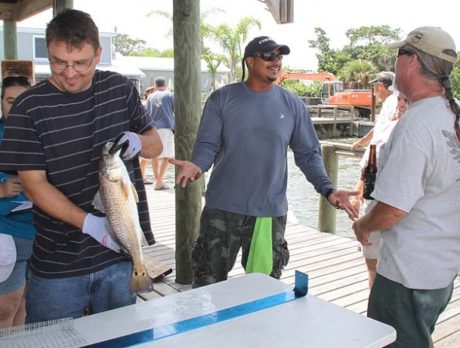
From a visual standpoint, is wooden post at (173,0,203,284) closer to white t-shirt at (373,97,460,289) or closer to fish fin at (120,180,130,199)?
white t-shirt at (373,97,460,289)

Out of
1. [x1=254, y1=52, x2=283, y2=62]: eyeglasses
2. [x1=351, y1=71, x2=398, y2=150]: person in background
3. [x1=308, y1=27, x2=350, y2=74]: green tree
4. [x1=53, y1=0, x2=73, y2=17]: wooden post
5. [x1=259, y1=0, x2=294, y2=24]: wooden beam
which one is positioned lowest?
[x1=351, y1=71, x2=398, y2=150]: person in background

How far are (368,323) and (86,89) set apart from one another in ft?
4.35

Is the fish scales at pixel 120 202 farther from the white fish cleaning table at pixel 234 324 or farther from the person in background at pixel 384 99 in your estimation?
the person in background at pixel 384 99

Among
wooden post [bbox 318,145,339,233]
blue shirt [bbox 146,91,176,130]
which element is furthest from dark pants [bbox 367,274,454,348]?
blue shirt [bbox 146,91,176,130]

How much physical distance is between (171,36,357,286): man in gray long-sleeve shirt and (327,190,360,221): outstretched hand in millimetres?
174

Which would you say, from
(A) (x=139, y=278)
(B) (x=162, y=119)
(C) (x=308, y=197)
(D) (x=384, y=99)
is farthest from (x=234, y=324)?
(C) (x=308, y=197)

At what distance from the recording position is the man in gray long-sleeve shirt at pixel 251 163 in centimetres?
306

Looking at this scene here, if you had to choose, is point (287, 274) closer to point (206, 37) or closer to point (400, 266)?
point (400, 266)

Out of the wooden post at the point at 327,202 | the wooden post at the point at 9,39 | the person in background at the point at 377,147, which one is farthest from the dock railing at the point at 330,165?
the wooden post at the point at 9,39

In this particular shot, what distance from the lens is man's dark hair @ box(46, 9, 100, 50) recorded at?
6.19ft

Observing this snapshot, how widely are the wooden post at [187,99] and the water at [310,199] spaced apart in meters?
2.33

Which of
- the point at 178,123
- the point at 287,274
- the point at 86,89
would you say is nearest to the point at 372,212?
the point at 86,89

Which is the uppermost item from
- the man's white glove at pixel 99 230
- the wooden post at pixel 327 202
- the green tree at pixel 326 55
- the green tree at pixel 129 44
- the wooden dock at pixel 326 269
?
the green tree at pixel 129 44

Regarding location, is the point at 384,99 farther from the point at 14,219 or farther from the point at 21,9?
the point at 21,9
